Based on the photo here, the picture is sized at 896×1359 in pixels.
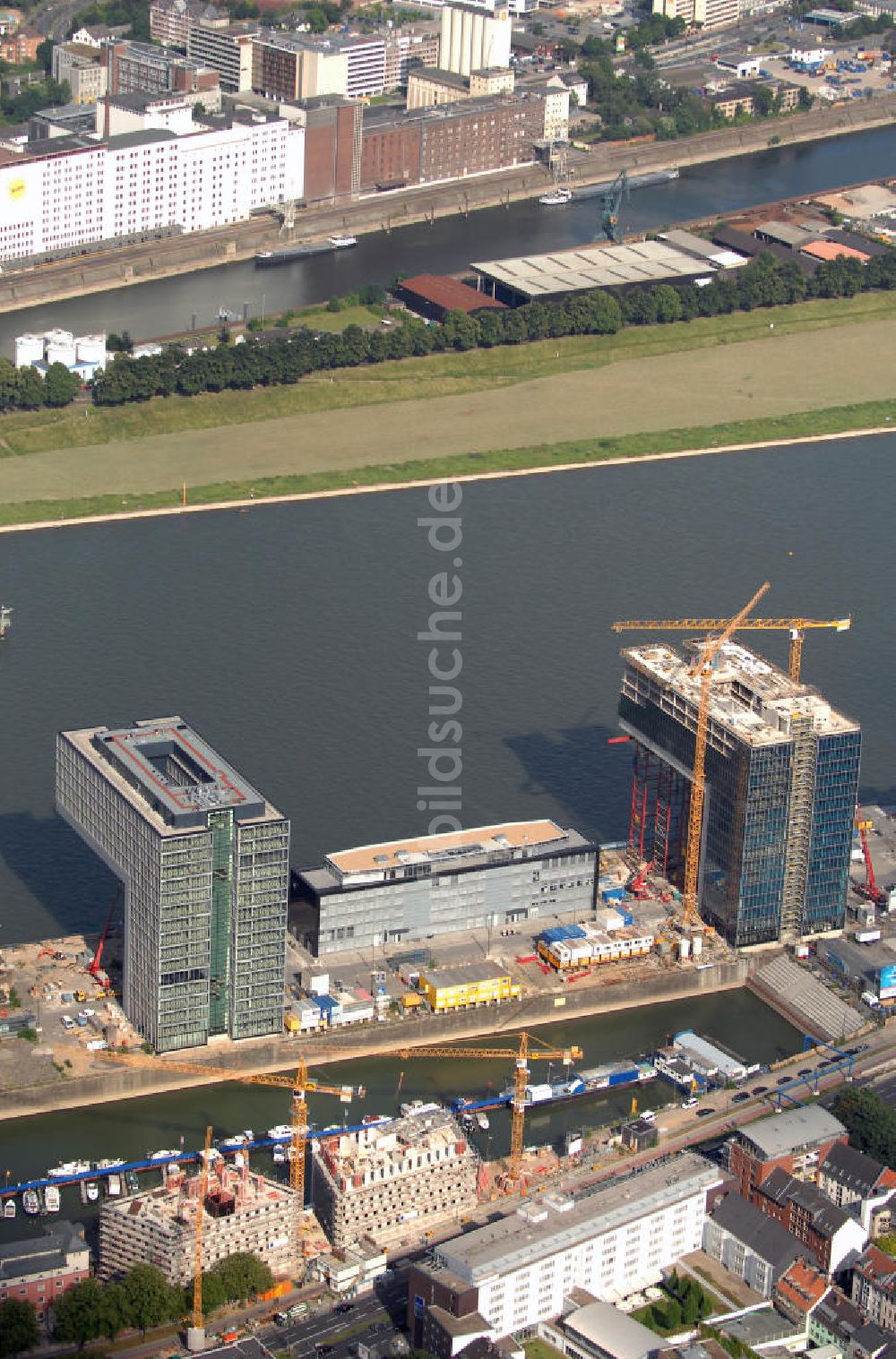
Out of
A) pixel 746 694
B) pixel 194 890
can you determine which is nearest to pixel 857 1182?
pixel 746 694

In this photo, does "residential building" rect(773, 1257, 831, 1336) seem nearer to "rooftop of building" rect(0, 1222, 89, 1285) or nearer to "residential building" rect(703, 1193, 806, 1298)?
"residential building" rect(703, 1193, 806, 1298)

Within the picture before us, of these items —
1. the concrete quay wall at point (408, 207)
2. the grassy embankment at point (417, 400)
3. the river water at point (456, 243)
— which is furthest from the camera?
the concrete quay wall at point (408, 207)

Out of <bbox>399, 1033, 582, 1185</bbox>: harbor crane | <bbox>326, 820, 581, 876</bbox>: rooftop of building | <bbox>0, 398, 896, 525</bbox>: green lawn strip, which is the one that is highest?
<bbox>0, 398, 896, 525</bbox>: green lawn strip

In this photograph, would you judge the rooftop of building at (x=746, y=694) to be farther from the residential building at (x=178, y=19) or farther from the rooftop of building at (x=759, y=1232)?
the residential building at (x=178, y=19)

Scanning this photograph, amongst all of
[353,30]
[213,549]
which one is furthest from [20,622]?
[353,30]

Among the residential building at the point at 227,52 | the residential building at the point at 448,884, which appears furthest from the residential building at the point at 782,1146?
the residential building at the point at 227,52

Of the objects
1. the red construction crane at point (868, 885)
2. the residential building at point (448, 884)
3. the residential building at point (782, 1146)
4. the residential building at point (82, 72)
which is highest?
the residential building at point (82, 72)

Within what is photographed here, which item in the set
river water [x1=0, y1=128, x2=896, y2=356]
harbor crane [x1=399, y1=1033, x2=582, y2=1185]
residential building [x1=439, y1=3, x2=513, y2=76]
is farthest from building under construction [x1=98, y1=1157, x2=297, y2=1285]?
residential building [x1=439, y1=3, x2=513, y2=76]
